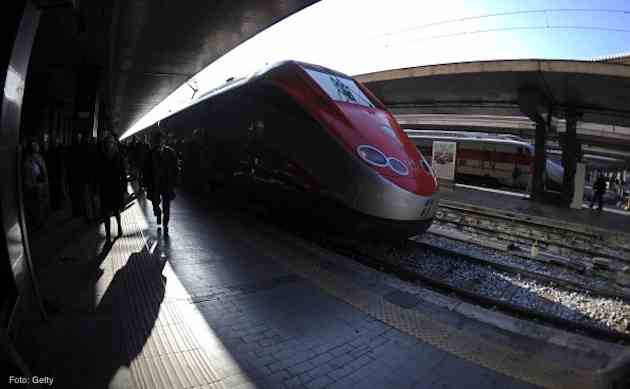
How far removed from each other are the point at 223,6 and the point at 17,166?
220 inches

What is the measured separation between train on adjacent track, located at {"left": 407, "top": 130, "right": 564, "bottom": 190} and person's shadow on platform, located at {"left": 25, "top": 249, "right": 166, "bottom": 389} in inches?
812

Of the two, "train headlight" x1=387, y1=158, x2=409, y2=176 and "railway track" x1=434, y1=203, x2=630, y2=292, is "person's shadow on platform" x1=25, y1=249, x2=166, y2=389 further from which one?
"railway track" x1=434, y1=203, x2=630, y2=292

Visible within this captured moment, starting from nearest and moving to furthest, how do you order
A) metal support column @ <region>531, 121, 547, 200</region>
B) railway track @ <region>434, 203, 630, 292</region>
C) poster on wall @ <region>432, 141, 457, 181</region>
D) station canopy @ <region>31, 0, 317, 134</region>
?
railway track @ <region>434, 203, 630, 292</region>
station canopy @ <region>31, 0, 317, 134</region>
metal support column @ <region>531, 121, 547, 200</region>
poster on wall @ <region>432, 141, 457, 181</region>

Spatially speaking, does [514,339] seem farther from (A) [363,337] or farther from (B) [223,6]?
(B) [223,6]

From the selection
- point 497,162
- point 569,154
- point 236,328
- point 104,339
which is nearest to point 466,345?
point 236,328

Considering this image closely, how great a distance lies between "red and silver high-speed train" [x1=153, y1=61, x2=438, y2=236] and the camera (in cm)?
513

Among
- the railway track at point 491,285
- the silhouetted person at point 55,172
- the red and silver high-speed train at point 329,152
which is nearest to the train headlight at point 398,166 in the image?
the red and silver high-speed train at point 329,152

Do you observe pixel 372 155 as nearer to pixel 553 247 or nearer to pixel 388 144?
pixel 388 144

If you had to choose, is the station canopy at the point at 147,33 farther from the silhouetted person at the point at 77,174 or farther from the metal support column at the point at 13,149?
the metal support column at the point at 13,149

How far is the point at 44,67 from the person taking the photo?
34.9 ft

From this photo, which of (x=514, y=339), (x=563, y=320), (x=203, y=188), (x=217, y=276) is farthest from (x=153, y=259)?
(x=203, y=188)

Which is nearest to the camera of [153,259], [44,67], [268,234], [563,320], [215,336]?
[215,336]

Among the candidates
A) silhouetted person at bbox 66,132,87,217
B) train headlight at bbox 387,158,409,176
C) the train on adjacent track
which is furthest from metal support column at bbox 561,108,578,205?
silhouetted person at bbox 66,132,87,217

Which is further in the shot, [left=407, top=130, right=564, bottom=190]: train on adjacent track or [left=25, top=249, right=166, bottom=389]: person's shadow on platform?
[left=407, top=130, right=564, bottom=190]: train on adjacent track
